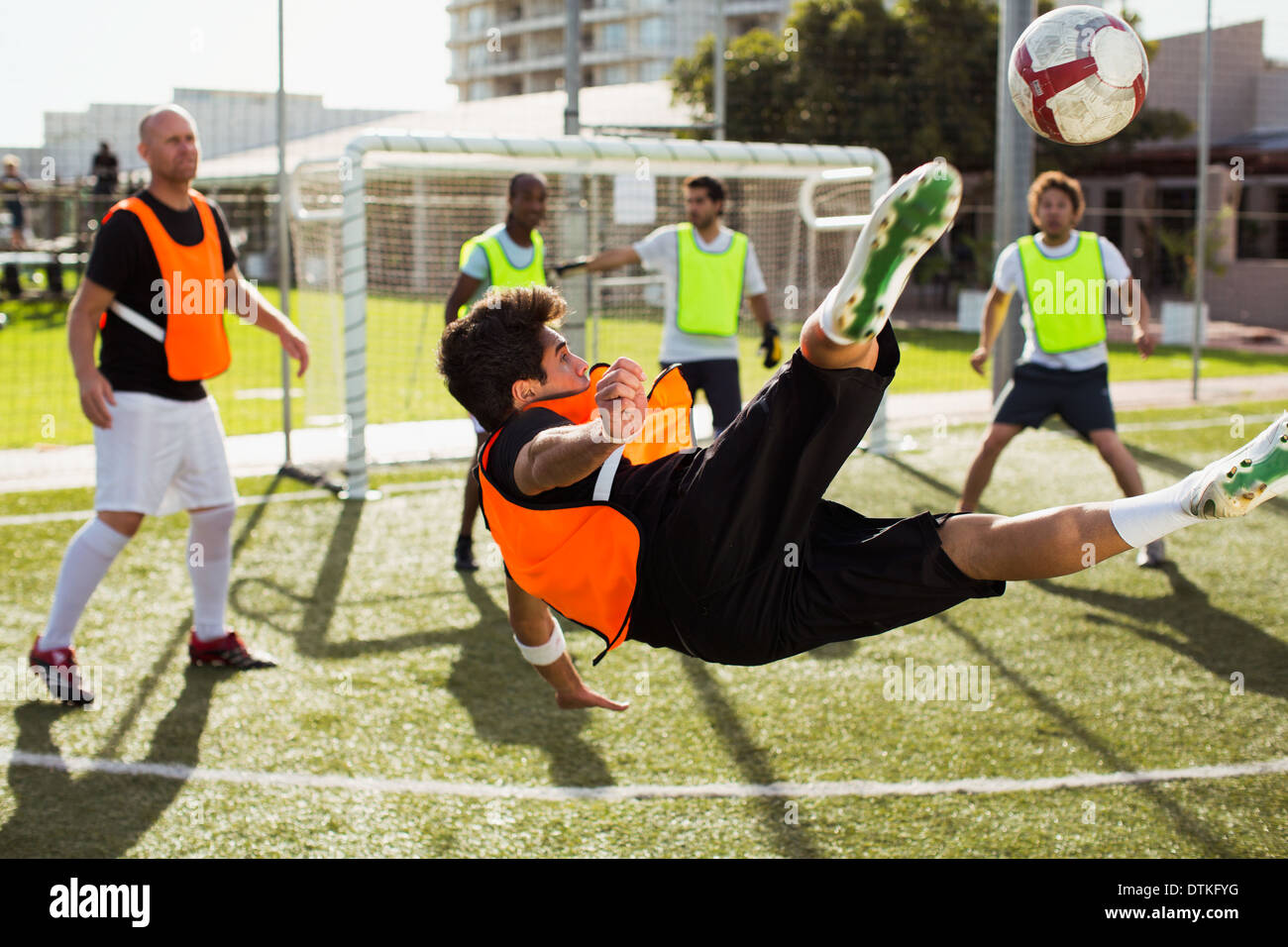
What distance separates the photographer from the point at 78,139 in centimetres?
1783

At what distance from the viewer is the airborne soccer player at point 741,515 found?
2.61 metres

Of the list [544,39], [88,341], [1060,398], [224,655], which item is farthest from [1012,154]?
[544,39]

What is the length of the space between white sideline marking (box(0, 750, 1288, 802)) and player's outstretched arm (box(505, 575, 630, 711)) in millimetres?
798

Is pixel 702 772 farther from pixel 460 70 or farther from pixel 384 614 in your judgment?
pixel 460 70

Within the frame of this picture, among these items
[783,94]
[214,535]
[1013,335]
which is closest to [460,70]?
[783,94]

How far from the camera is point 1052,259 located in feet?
21.4

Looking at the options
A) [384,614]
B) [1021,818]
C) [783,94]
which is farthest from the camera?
[783,94]

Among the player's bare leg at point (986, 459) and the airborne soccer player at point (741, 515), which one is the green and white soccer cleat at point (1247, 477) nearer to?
the airborne soccer player at point (741, 515)

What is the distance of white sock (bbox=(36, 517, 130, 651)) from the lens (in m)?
4.70

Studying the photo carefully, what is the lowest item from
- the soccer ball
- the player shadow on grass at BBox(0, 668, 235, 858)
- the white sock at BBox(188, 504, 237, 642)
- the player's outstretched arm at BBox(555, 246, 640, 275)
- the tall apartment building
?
the player shadow on grass at BBox(0, 668, 235, 858)

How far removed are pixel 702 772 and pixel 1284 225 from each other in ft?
80.6

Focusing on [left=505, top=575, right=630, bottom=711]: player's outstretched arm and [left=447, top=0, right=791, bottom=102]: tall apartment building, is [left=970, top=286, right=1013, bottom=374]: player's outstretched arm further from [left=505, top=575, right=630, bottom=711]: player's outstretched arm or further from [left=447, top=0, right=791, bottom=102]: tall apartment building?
[left=447, top=0, right=791, bottom=102]: tall apartment building

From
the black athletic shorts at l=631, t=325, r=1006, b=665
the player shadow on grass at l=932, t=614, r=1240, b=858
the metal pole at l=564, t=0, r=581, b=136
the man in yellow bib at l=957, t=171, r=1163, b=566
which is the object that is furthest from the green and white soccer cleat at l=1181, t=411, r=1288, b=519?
the metal pole at l=564, t=0, r=581, b=136

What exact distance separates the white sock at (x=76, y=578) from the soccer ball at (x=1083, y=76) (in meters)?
3.72
